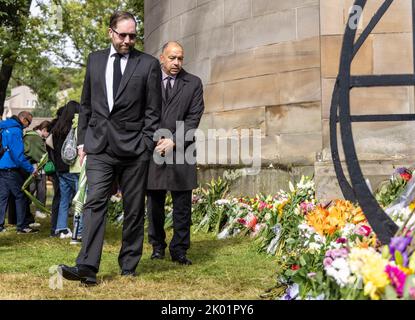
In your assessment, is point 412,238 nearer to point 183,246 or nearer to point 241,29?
point 183,246

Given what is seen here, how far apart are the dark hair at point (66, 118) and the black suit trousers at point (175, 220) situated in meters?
2.22

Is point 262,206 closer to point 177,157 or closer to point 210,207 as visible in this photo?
point 210,207

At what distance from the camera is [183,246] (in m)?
6.41

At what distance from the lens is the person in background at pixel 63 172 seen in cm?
843

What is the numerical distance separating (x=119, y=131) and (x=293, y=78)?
3.66m

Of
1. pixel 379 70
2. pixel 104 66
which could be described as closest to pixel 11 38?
pixel 379 70

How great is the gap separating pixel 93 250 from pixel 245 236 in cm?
320

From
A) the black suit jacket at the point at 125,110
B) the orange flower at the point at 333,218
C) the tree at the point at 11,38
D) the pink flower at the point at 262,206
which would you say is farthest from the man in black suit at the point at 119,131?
the tree at the point at 11,38

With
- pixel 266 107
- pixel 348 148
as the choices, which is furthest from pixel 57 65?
pixel 348 148

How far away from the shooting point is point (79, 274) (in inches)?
199

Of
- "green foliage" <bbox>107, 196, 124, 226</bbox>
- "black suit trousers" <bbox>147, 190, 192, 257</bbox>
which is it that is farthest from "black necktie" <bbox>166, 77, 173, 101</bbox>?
"green foliage" <bbox>107, 196, 124, 226</bbox>

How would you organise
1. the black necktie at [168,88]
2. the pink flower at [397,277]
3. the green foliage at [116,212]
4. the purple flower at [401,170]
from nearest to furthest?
the pink flower at [397,277], the black necktie at [168,88], the purple flower at [401,170], the green foliage at [116,212]

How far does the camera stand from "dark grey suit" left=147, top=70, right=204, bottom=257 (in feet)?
21.0

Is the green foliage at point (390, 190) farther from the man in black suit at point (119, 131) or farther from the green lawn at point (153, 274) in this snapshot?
the man in black suit at point (119, 131)
